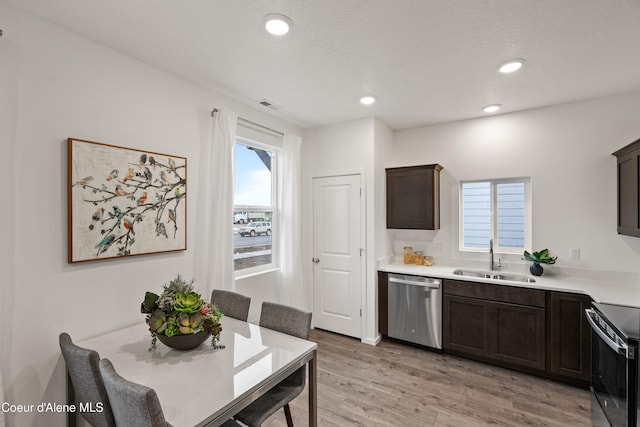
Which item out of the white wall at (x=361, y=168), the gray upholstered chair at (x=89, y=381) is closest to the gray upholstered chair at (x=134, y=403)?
the gray upholstered chair at (x=89, y=381)

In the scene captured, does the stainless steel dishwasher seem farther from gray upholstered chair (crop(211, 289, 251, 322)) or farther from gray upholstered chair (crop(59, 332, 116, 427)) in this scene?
gray upholstered chair (crop(59, 332, 116, 427))

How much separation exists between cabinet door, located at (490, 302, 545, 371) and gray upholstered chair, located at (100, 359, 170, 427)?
9.96 ft

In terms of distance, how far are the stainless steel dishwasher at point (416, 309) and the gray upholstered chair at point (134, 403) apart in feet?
9.19

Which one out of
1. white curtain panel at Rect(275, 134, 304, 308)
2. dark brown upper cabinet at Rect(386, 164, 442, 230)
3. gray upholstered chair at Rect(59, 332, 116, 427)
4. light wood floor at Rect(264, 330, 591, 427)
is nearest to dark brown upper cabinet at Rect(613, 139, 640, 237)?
light wood floor at Rect(264, 330, 591, 427)

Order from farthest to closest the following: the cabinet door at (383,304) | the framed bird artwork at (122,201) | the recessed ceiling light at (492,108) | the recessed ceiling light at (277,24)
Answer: the cabinet door at (383,304)
the recessed ceiling light at (492,108)
the framed bird artwork at (122,201)
the recessed ceiling light at (277,24)

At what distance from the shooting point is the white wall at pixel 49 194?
165 cm

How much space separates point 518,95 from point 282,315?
10.1 feet

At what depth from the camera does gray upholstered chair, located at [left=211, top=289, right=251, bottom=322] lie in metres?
2.25

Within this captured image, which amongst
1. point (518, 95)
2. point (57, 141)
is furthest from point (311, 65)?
point (518, 95)

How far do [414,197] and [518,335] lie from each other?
180 cm

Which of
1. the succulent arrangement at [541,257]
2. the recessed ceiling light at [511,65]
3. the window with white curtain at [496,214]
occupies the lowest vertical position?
the succulent arrangement at [541,257]

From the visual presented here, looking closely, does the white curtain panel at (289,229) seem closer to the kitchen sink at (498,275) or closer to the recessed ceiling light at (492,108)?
the kitchen sink at (498,275)

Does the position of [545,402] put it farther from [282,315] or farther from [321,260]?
[321,260]

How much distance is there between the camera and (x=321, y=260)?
395 centimetres
